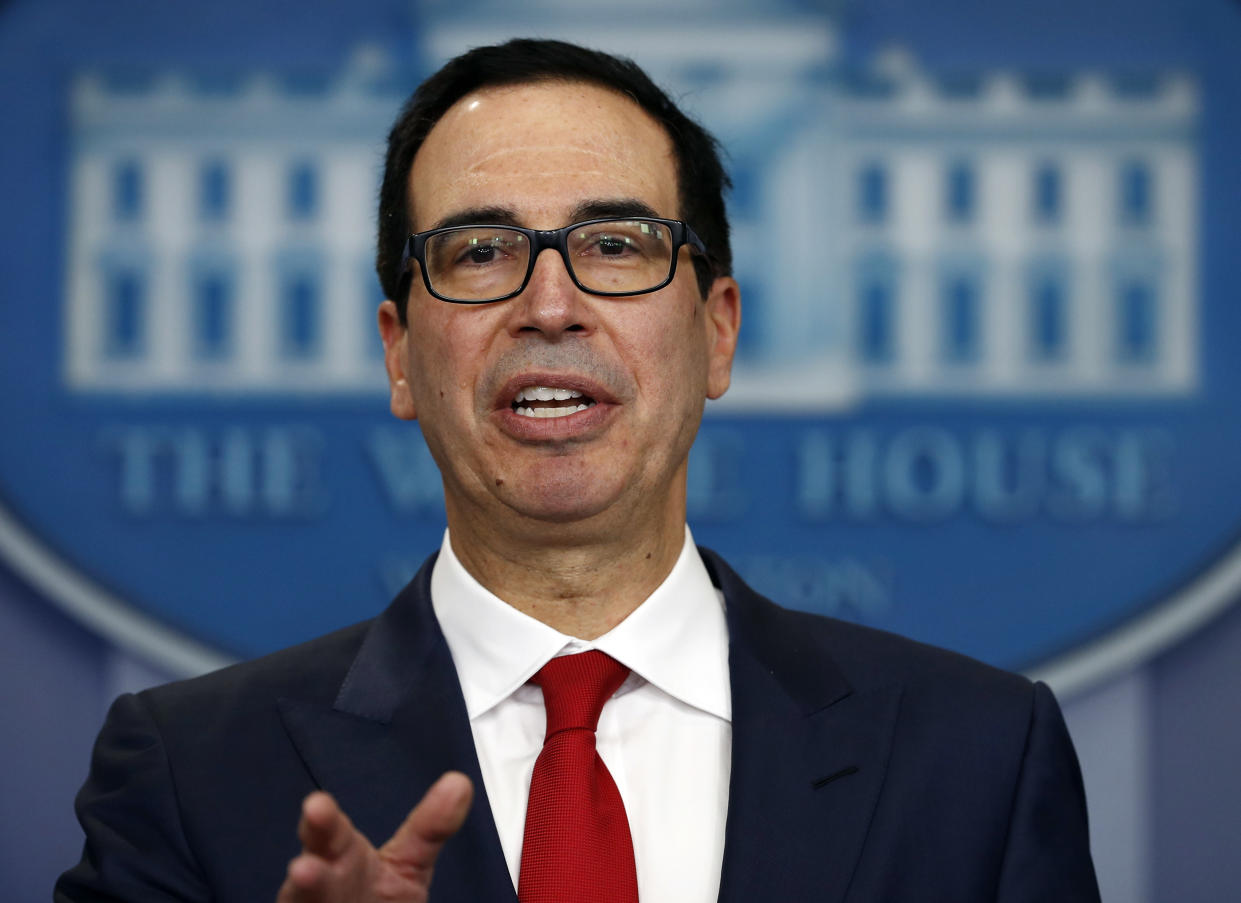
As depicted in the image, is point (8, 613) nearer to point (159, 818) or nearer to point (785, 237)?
point (159, 818)

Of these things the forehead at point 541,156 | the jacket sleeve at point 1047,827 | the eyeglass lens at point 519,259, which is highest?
the forehead at point 541,156

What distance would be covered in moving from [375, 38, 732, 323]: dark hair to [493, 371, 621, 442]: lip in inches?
10.8

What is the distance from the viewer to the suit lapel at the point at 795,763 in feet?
4.71

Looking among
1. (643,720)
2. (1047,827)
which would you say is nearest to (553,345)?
(643,720)

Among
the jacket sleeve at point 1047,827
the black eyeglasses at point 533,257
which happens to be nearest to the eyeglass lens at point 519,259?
the black eyeglasses at point 533,257

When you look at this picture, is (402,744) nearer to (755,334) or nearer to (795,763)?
(795,763)

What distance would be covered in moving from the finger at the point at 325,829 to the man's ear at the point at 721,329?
0.92 meters

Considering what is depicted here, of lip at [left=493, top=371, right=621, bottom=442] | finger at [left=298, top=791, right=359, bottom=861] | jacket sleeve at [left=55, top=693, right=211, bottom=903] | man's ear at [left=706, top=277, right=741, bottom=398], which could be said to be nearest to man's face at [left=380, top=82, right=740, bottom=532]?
lip at [left=493, top=371, right=621, bottom=442]

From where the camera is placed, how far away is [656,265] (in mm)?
1671

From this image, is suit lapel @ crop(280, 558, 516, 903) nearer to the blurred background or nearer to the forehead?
the forehead

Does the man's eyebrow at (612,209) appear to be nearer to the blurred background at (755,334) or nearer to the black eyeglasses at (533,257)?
the black eyeglasses at (533,257)

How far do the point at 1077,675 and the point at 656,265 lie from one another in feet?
4.62

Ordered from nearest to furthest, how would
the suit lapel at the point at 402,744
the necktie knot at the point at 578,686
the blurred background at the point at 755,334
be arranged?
the suit lapel at the point at 402,744 → the necktie knot at the point at 578,686 → the blurred background at the point at 755,334

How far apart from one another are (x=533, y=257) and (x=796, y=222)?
49.2 inches
